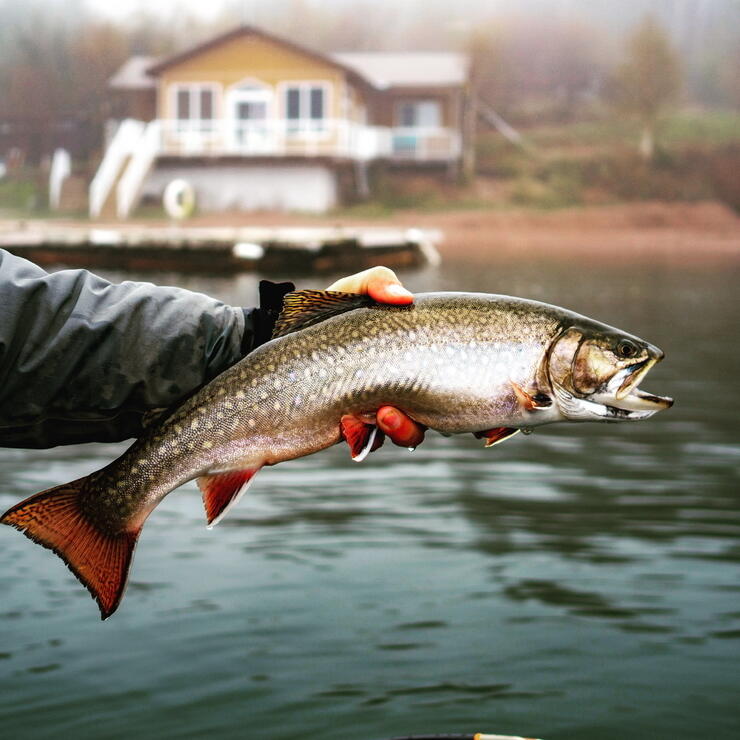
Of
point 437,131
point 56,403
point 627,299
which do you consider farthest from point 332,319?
point 437,131

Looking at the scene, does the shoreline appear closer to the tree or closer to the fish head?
the tree

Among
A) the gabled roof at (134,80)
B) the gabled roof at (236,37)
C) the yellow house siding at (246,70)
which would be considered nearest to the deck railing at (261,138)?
the yellow house siding at (246,70)

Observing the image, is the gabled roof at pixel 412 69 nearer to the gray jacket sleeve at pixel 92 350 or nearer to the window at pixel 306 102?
the window at pixel 306 102

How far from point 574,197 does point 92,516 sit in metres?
54.0

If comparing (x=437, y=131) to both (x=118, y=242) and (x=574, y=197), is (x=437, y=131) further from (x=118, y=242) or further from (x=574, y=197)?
(x=118, y=242)

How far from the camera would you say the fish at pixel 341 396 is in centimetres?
248

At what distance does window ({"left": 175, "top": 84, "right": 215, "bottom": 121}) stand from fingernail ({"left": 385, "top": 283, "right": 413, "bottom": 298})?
48.0 meters

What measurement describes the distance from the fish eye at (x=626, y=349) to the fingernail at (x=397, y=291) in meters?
0.43

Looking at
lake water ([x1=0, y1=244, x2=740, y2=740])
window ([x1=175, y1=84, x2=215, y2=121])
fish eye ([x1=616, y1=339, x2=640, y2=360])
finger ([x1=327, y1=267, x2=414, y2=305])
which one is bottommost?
window ([x1=175, y1=84, x2=215, y2=121])

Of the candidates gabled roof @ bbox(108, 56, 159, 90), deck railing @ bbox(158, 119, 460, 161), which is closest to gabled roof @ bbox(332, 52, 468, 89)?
deck railing @ bbox(158, 119, 460, 161)

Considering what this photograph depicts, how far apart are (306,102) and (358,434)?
47446 millimetres

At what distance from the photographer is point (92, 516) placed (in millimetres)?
2512

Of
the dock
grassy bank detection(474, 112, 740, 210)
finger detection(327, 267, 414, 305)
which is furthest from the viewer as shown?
grassy bank detection(474, 112, 740, 210)

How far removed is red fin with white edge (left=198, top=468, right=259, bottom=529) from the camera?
8.27 feet
